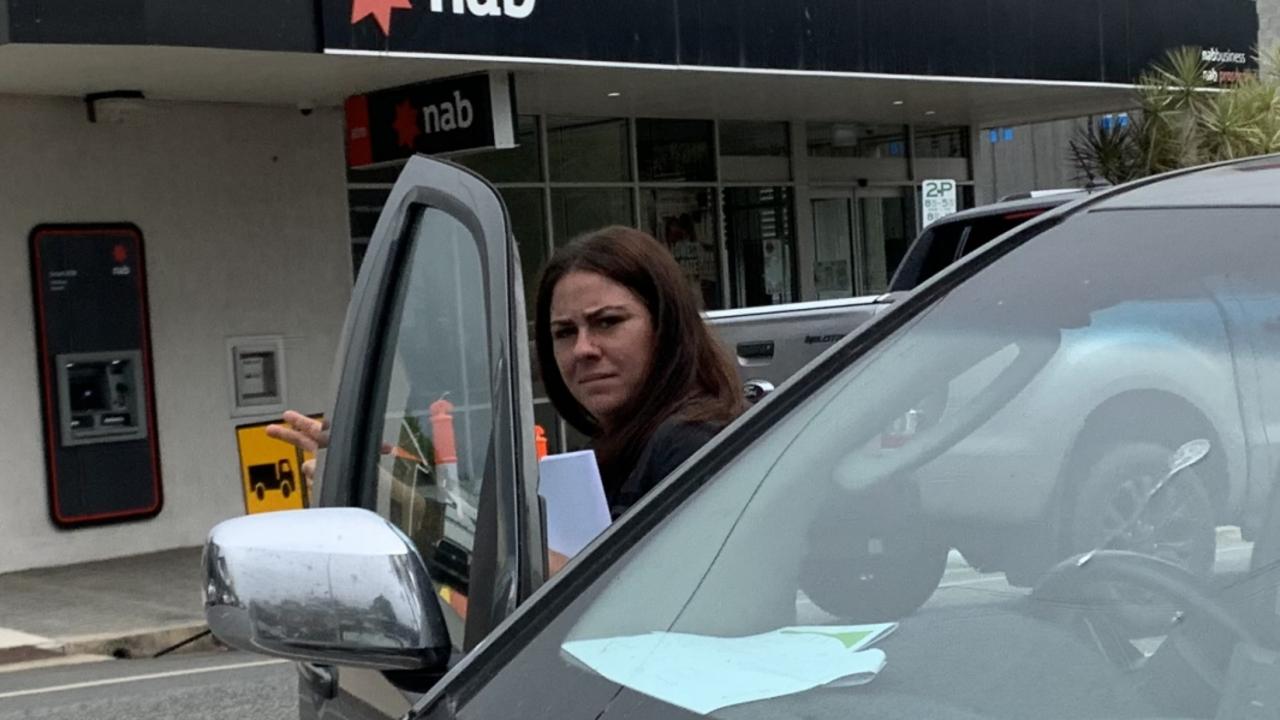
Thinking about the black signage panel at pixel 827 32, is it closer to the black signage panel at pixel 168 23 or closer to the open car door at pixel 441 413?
the black signage panel at pixel 168 23

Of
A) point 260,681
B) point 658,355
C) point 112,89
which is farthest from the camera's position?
point 112,89

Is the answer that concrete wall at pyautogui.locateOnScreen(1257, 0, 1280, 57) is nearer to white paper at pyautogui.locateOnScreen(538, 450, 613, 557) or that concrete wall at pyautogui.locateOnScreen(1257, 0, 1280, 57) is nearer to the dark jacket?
the dark jacket

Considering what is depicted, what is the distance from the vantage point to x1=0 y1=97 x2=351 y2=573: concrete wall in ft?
41.4

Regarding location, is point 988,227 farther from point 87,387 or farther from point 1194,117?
point 1194,117

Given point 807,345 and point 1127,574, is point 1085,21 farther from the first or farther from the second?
point 1127,574

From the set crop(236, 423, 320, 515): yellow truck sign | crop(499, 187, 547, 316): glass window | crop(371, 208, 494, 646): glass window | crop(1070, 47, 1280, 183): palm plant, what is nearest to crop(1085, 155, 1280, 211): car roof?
crop(371, 208, 494, 646): glass window

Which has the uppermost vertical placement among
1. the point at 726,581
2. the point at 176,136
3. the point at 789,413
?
the point at 176,136

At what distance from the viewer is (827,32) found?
14.3m

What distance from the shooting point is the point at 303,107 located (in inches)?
558

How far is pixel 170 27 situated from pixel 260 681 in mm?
4308

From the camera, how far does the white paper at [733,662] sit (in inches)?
70.7

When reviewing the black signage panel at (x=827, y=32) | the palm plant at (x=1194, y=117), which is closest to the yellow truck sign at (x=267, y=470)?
the black signage panel at (x=827, y=32)

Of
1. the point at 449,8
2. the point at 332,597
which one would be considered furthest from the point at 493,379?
the point at 449,8

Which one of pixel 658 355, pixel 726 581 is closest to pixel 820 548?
pixel 726 581
